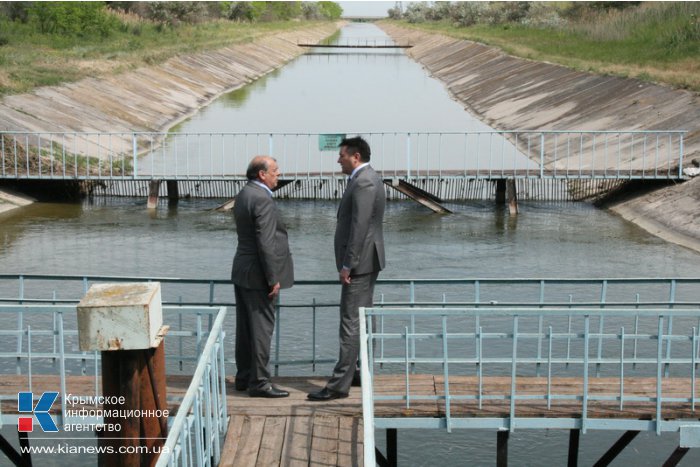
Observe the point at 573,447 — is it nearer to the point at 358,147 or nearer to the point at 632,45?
the point at 358,147

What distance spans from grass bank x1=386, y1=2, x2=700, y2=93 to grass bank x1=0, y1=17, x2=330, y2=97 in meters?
19.5

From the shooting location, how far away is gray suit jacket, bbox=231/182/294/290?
336 inches

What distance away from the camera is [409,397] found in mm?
8531

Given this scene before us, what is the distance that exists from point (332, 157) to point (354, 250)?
25736 millimetres

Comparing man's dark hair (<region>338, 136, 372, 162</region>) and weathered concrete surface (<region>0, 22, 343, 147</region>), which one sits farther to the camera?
weathered concrete surface (<region>0, 22, 343, 147</region>)

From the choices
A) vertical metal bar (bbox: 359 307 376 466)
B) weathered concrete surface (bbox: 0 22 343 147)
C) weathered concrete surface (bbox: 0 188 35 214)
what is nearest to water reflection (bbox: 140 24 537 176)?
weathered concrete surface (bbox: 0 22 343 147)

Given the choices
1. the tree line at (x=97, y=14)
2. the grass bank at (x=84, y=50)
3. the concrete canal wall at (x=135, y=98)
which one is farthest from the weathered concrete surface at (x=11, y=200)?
the tree line at (x=97, y=14)

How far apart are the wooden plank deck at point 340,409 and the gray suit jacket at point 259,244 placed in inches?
35.2

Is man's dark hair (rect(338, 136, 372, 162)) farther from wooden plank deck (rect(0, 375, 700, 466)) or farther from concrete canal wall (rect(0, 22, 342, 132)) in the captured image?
concrete canal wall (rect(0, 22, 342, 132))

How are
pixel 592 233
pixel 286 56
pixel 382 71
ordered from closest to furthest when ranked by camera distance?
1. pixel 592 233
2. pixel 382 71
3. pixel 286 56

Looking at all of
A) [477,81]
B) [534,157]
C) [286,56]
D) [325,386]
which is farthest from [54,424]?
[286,56]

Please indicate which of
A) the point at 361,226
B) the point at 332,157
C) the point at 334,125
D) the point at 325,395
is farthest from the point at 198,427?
the point at 334,125

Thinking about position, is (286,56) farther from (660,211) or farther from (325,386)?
(325,386)

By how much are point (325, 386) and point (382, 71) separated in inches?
2919
